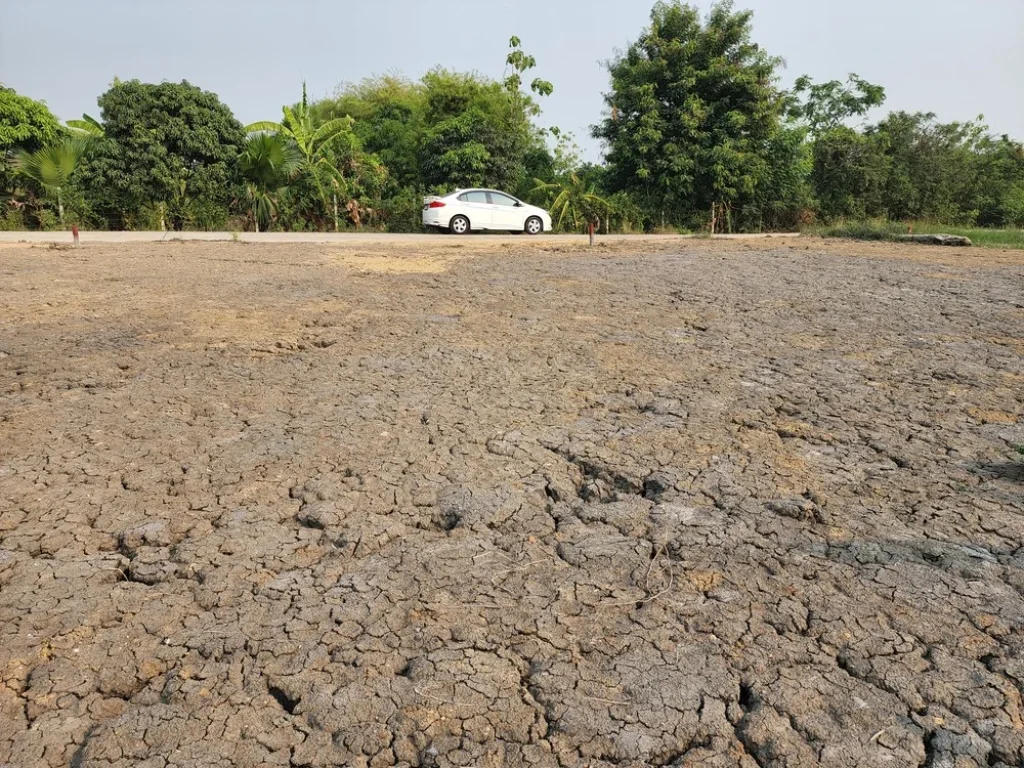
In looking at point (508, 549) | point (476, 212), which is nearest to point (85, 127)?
A: point (476, 212)

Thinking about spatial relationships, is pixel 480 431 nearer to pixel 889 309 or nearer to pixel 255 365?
pixel 255 365

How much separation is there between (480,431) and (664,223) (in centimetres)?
2135

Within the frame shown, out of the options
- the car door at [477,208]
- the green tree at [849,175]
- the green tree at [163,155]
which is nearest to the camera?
the green tree at [163,155]

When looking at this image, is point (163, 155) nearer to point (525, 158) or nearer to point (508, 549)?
point (525, 158)

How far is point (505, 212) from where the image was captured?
20328mm

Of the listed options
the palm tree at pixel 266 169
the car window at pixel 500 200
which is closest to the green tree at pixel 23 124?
the palm tree at pixel 266 169

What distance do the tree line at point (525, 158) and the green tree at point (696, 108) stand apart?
2.4 inches

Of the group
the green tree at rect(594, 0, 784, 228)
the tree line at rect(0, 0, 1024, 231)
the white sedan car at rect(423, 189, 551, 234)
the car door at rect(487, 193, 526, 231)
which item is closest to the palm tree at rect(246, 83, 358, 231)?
the tree line at rect(0, 0, 1024, 231)

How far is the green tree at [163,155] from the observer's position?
63.7ft

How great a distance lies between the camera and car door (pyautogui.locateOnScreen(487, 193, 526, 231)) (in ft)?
66.4

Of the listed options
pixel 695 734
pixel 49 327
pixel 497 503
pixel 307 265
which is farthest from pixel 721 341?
pixel 307 265

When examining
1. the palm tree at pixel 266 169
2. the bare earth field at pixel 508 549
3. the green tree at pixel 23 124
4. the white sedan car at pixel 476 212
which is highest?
the green tree at pixel 23 124

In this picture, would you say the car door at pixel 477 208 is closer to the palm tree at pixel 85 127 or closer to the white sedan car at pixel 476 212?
the white sedan car at pixel 476 212

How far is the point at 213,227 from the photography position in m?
20.8
